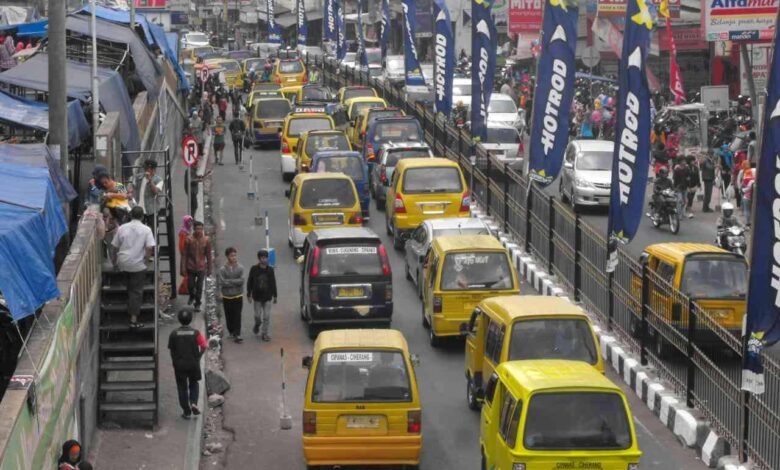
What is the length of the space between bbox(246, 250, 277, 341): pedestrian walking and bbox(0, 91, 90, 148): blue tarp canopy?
3714 millimetres

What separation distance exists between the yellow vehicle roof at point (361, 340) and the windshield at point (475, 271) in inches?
195

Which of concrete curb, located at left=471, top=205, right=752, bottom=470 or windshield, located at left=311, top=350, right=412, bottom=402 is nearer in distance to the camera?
windshield, located at left=311, top=350, right=412, bottom=402

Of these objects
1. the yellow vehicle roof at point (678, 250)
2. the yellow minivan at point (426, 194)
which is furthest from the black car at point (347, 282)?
the yellow minivan at point (426, 194)

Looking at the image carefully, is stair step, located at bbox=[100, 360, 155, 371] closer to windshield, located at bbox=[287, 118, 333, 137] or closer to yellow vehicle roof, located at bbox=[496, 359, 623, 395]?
yellow vehicle roof, located at bbox=[496, 359, 623, 395]

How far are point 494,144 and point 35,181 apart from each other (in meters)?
26.0

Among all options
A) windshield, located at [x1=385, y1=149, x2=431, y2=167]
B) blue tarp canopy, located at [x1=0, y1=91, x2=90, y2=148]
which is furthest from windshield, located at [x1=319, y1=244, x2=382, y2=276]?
windshield, located at [x1=385, y1=149, x2=431, y2=167]

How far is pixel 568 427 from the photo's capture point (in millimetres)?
13867

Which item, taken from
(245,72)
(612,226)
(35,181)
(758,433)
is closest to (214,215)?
(612,226)

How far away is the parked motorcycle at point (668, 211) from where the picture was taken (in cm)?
3184

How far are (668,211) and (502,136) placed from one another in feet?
34.1

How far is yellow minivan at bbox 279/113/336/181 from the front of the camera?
40031 millimetres

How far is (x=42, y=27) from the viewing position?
3991 centimetres

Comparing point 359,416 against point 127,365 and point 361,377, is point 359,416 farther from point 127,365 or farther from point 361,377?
point 127,365

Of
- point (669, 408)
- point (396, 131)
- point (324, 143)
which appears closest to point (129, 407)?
point (669, 408)
